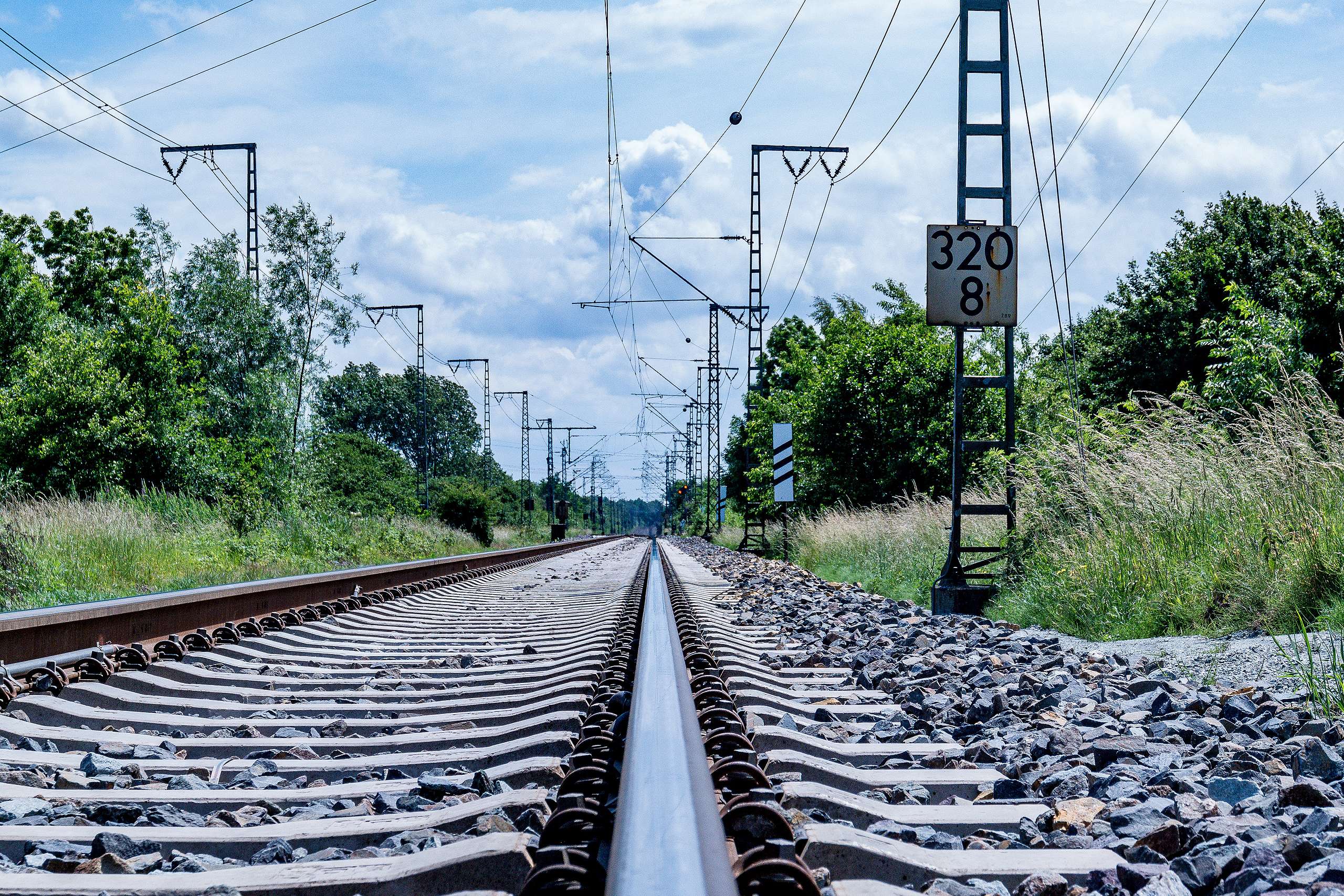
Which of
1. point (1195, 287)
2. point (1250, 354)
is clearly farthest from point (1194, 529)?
point (1195, 287)

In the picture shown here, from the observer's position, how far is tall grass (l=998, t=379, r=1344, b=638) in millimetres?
6004

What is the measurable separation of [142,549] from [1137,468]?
1021cm

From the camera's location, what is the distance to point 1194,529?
7.13m

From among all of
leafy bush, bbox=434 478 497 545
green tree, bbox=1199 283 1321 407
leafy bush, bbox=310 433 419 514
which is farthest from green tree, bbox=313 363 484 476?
green tree, bbox=1199 283 1321 407

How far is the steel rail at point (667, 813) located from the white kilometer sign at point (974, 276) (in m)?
6.66

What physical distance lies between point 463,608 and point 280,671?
13.0 feet

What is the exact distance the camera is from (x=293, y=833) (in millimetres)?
2330

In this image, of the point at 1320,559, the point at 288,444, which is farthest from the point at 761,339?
the point at 1320,559

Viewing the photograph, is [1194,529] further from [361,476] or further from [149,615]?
[361,476]

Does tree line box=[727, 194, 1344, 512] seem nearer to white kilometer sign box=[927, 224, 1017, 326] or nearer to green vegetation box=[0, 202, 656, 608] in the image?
white kilometer sign box=[927, 224, 1017, 326]

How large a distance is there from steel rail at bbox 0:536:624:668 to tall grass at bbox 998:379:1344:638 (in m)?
5.28

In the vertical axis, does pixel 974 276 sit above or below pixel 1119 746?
above

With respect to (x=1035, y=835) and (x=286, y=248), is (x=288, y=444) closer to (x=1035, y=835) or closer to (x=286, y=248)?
(x=286, y=248)

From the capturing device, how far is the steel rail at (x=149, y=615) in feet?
15.3
